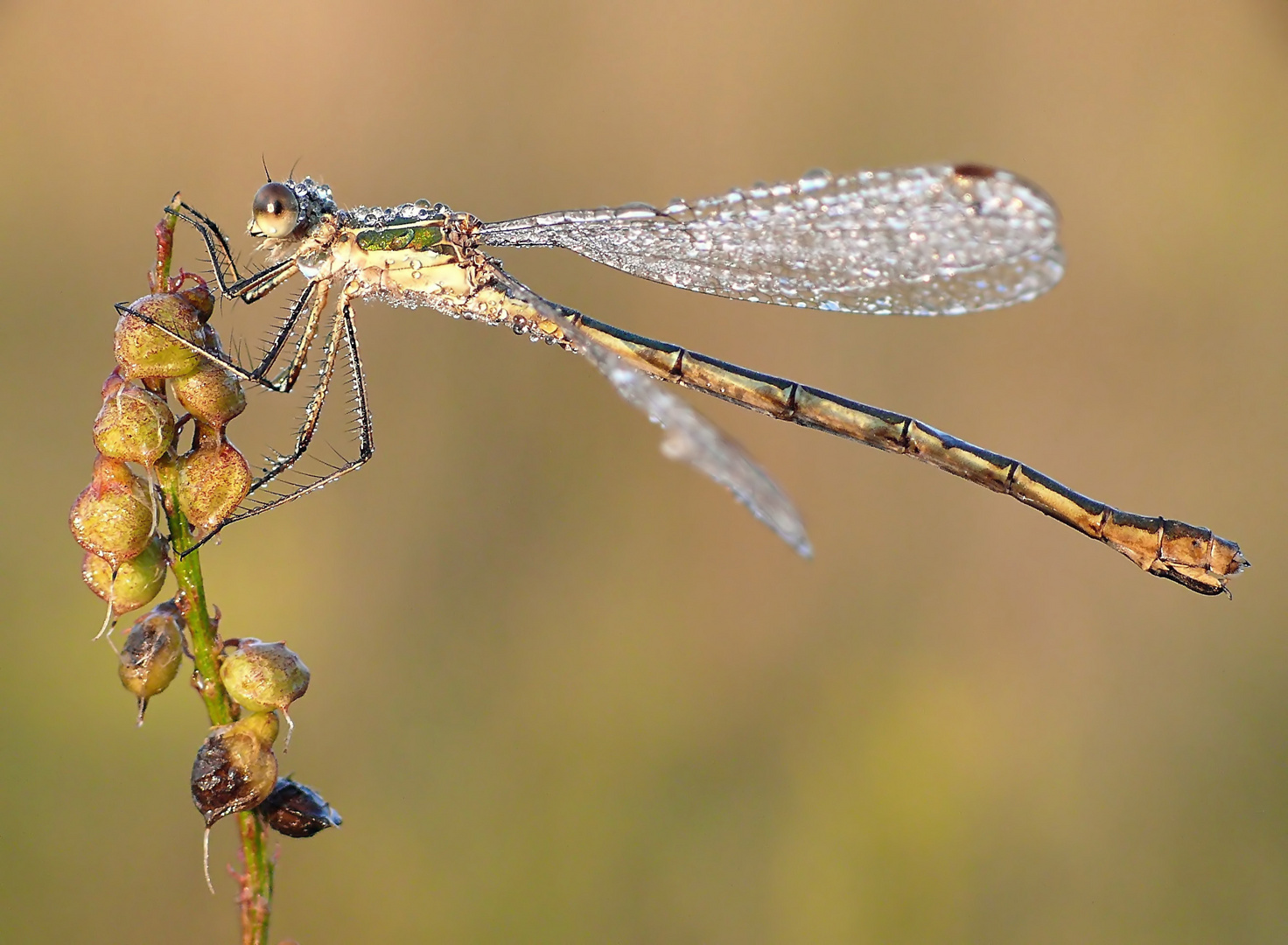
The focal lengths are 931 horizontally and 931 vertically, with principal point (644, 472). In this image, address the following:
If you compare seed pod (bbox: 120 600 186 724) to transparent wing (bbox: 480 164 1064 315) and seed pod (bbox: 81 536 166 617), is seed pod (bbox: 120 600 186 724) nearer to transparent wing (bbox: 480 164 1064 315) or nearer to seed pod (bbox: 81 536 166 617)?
seed pod (bbox: 81 536 166 617)

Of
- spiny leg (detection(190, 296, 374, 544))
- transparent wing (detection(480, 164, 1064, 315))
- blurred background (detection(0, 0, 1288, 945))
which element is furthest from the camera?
blurred background (detection(0, 0, 1288, 945))

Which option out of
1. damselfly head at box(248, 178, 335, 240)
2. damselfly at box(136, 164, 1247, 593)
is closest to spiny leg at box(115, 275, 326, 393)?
damselfly at box(136, 164, 1247, 593)

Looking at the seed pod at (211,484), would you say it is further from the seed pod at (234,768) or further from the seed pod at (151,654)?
the seed pod at (234,768)

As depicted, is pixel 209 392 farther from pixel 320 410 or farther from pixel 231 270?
pixel 320 410

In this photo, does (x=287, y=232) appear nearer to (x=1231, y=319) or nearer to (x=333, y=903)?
(x=333, y=903)

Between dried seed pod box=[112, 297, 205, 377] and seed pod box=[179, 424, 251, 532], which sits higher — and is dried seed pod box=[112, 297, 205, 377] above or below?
above

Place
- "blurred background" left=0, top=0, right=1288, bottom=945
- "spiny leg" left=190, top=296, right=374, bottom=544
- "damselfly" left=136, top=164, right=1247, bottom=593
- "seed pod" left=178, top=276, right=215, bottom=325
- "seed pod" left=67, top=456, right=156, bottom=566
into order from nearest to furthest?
"seed pod" left=67, top=456, right=156, bottom=566
"seed pod" left=178, top=276, right=215, bottom=325
"spiny leg" left=190, top=296, right=374, bottom=544
"damselfly" left=136, top=164, right=1247, bottom=593
"blurred background" left=0, top=0, right=1288, bottom=945

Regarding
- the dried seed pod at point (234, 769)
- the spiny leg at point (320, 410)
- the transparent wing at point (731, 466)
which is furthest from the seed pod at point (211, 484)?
the spiny leg at point (320, 410)
